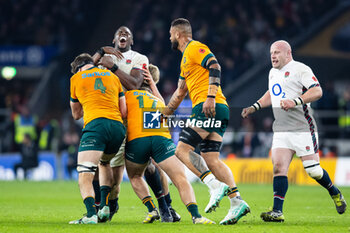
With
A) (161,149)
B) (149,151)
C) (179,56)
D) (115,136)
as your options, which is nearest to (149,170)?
(149,151)

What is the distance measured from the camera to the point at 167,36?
27859mm

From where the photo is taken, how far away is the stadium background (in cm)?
2230

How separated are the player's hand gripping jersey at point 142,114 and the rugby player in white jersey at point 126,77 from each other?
19 centimetres

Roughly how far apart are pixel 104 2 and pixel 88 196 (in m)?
24.5

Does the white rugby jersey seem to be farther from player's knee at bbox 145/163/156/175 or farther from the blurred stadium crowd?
the blurred stadium crowd

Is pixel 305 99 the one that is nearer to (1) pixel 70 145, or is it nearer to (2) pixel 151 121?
(2) pixel 151 121

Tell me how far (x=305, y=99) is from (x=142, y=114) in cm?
211

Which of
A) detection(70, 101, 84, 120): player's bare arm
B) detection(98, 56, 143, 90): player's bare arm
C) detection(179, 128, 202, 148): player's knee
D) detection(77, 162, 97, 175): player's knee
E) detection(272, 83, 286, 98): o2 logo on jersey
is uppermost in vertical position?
detection(98, 56, 143, 90): player's bare arm

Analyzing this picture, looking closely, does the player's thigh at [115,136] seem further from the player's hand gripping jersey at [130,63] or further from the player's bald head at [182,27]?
the player's bald head at [182,27]

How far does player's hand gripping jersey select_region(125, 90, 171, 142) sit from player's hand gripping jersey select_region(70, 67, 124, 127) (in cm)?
23

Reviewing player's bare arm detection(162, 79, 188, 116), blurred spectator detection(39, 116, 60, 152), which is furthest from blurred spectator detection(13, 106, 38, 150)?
player's bare arm detection(162, 79, 188, 116)

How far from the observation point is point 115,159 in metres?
8.98

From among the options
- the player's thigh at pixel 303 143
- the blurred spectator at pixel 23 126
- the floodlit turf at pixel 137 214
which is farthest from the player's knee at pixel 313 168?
the blurred spectator at pixel 23 126

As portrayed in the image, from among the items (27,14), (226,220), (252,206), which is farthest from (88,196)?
(27,14)
